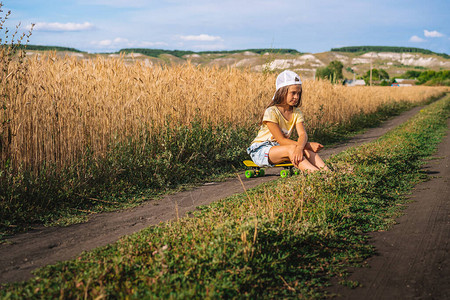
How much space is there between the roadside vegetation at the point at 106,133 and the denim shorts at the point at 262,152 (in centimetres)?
102

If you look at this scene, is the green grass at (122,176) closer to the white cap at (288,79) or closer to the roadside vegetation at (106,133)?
the roadside vegetation at (106,133)

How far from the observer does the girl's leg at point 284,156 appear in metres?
5.77

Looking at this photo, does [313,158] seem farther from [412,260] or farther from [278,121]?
[412,260]

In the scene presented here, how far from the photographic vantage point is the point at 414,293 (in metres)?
2.88

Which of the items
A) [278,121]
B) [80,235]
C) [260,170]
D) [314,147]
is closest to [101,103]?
[80,235]

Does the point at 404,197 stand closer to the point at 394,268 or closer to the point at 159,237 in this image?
the point at 394,268

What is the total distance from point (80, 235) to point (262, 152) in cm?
313

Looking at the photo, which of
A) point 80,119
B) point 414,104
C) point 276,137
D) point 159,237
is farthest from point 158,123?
point 414,104

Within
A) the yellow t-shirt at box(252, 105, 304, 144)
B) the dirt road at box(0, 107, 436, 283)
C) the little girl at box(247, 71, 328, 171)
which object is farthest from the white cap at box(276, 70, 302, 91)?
the dirt road at box(0, 107, 436, 283)

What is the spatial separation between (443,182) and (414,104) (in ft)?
105

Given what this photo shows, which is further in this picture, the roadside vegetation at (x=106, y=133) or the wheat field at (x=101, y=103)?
the wheat field at (x=101, y=103)

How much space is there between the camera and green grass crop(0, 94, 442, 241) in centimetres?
470

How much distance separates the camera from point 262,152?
629cm

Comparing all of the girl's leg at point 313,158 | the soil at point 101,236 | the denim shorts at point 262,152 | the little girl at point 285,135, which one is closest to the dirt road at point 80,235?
the soil at point 101,236
